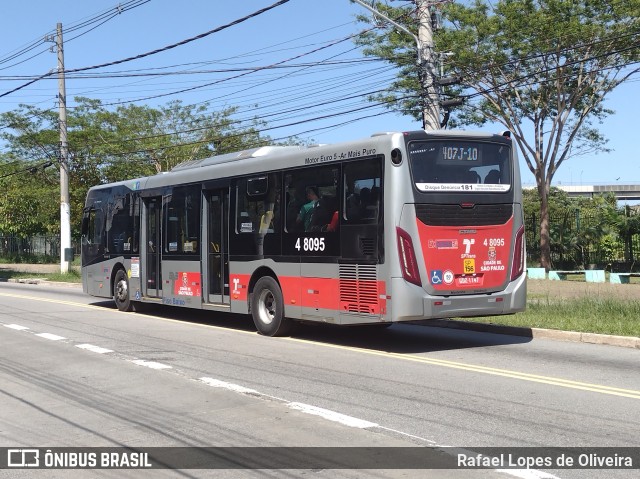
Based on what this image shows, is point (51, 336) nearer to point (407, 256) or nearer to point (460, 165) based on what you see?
point (407, 256)

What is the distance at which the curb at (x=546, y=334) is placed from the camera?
11.5 m

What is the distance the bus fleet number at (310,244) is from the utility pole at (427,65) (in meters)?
6.43

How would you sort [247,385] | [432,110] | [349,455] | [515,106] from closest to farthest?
1. [349,455]
2. [247,385]
3. [432,110]
4. [515,106]

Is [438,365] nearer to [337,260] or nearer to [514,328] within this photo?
[337,260]

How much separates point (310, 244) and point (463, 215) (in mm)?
2603

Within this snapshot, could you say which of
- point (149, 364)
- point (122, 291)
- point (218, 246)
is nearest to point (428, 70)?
point (218, 246)

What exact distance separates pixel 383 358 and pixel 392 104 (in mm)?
20328

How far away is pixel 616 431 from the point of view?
6.43 m

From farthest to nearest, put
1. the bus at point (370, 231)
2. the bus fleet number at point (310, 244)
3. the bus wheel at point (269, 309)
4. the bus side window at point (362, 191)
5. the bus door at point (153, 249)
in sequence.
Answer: the bus door at point (153, 249), the bus wheel at point (269, 309), the bus fleet number at point (310, 244), the bus side window at point (362, 191), the bus at point (370, 231)

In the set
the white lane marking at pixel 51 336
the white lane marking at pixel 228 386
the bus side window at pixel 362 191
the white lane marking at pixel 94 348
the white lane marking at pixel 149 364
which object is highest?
the bus side window at pixel 362 191

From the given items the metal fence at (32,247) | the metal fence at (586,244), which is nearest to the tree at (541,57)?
the metal fence at (586,244)

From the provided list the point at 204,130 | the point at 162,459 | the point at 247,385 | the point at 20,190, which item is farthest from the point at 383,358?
the point at 20,190

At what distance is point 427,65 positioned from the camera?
17.5 meters

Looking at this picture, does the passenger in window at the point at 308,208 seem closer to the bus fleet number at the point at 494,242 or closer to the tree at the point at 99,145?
the bus fleet number at the point at 494,242
